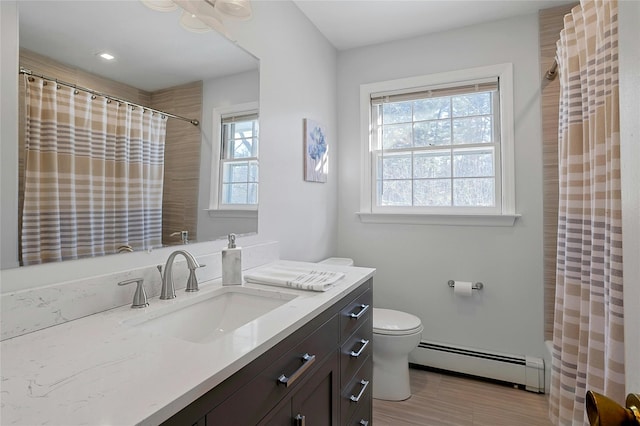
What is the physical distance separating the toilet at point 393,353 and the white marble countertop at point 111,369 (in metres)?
1.29

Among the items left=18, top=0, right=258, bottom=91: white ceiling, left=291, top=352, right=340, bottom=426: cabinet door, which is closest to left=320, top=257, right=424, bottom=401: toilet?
left=291, top=352, right=340, bottom=426: cabinet door

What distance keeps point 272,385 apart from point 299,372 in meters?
0.12

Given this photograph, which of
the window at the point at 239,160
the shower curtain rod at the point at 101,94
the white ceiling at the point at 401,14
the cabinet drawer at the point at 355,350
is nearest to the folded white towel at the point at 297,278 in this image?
the cabinet drawer at the point at 355,350

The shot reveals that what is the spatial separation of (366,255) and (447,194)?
815 mm

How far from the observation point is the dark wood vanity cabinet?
0.72 metres

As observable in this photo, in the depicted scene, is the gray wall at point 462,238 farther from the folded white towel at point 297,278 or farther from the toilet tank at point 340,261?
the folded white towel at point 297,278

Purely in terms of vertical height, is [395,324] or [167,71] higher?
[167,71]

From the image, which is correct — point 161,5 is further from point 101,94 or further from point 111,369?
point 111,369

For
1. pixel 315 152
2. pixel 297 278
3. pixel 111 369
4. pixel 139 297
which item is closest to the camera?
pixel 111 369

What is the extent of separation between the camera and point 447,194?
257 cm

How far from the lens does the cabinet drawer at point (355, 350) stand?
132 centimetres

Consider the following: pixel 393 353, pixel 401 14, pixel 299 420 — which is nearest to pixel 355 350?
pixel 299 420

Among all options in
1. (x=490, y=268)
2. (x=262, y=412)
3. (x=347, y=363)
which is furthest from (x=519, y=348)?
(x=262, y=412)

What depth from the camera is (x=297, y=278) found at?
137cm
